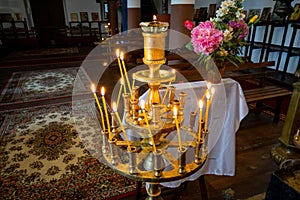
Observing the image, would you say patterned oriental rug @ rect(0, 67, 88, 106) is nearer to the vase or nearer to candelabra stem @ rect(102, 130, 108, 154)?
the vase

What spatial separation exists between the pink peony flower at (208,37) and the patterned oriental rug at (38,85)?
3.09 m

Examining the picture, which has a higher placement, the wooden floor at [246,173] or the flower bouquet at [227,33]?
the flower bouquet at [227,33]

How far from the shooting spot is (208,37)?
1.37 m

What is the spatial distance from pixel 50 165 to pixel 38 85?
2809 millimetres

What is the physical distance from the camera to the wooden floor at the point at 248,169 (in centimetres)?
171

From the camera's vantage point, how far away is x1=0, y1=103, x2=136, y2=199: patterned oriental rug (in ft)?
5.78

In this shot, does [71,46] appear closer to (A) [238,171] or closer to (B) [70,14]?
(B) [70,14]

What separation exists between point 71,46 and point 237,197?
9210 millimetres

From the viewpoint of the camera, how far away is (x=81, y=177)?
6.29ft

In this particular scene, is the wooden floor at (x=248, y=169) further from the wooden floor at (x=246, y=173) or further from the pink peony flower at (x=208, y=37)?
the pink peony flower at (x=208, y=37)

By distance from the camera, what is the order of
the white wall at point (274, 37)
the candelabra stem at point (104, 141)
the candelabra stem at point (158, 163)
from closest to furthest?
the candelabra stem at point (158, 163) < the candelabra stem at point (104, 141) < the white wall at point (274, 37)

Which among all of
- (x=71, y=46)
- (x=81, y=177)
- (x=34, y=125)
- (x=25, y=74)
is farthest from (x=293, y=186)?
(x=71, y=46)

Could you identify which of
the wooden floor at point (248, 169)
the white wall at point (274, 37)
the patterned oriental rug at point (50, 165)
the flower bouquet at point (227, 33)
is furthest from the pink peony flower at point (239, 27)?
the white wall at point (274, 37)

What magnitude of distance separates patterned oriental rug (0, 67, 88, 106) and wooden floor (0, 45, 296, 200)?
2941 millimetres
